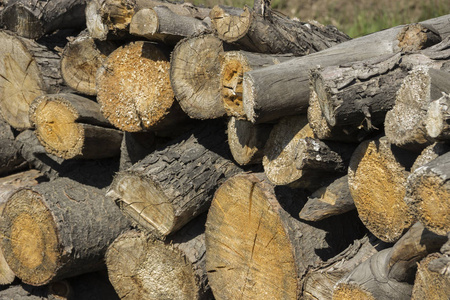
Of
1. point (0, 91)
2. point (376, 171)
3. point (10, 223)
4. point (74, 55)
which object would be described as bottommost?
point (10, 223)

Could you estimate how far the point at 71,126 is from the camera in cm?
357

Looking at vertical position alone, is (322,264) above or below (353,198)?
below

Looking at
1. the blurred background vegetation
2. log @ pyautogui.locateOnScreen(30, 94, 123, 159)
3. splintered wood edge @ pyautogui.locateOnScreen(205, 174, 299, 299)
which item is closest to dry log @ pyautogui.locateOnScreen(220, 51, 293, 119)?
splintered wood edge @ pyautogui.locateOnScreen(205, 174, 299, 299)

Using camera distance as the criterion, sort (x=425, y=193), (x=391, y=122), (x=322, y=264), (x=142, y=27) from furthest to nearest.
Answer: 1. (x=142, y=27)
2. (x=322, y=264)
3. (x=391, y=122)
4. (x=425, y=193)

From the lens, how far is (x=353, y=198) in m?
2.48

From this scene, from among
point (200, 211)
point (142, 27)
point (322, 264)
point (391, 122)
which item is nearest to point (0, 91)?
point (142, 27)

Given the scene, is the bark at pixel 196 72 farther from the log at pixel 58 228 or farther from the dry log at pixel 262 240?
the log at pixel 58 228

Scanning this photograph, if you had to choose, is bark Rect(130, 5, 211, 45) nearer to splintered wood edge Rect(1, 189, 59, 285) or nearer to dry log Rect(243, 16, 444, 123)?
dry log Rect(243, 16, 444, 123)

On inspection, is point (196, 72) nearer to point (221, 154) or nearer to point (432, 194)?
point (221, 154)

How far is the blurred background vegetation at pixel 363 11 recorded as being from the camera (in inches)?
229

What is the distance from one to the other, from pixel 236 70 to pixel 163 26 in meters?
0.56

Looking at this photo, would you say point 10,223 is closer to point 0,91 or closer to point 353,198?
point 0,91

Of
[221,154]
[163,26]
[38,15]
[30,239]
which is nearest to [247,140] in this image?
[221,154]

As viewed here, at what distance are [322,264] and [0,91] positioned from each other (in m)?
2.68
